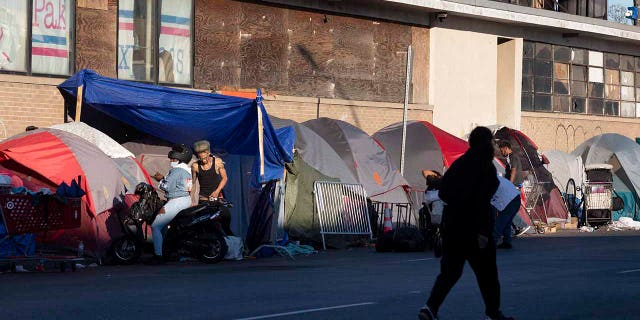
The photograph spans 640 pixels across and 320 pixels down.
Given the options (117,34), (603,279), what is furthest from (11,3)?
(603,279)

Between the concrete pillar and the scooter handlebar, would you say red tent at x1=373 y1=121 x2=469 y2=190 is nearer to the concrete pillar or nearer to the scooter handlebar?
the concrete pillar

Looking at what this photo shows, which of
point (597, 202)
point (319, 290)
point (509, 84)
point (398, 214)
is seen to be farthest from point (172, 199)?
point (509, 84)

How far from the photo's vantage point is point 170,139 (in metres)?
21.1

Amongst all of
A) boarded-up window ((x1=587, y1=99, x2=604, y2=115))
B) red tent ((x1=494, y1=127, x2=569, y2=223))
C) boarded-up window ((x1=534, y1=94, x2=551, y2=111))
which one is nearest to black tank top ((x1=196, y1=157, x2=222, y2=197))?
red tent ((x1=494, y1=127, x2=569, y2=223))

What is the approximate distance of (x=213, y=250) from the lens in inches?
703

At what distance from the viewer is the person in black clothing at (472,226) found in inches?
384

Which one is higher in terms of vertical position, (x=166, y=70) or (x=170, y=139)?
(x=166, y=70)

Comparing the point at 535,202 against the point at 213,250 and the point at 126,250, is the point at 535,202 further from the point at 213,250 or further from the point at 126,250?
the point at 126,250

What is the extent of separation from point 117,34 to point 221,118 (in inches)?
166

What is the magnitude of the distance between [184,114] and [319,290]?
817 centimetres

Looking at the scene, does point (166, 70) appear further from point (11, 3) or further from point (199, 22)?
point (11, 3)

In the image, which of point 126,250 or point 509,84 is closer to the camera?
point 126,250

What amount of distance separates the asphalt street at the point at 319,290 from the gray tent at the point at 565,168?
519 inches

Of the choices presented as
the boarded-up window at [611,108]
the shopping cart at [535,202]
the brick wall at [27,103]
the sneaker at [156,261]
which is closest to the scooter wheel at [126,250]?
the sneaker at [156,261]
